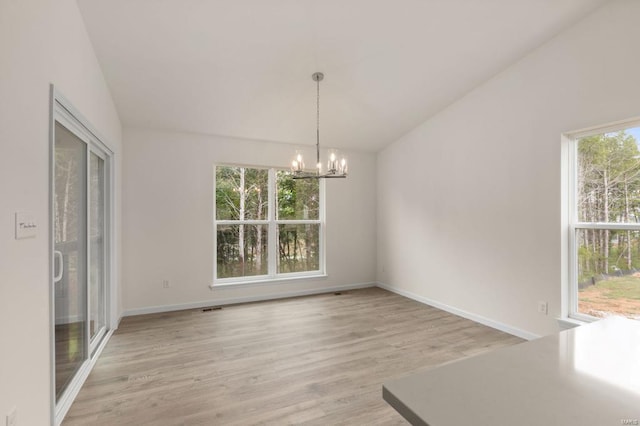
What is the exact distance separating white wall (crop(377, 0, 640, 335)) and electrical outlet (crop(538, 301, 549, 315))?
42 mm

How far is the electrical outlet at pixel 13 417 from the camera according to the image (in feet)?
4.88

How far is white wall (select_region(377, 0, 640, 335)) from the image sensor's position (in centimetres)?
288

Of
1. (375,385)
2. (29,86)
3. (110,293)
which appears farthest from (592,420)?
(110,293)

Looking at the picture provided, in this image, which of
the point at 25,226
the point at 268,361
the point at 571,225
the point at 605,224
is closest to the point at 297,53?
the point at 25,226

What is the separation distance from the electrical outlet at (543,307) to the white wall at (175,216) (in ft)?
10.6

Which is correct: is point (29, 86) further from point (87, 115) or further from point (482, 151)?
point (482, 151)

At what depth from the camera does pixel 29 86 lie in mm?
1700

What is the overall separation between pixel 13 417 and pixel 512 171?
4391 millimetres

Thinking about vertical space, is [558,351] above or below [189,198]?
below

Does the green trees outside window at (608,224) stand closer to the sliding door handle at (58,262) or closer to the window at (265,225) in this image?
the window at (265,225)

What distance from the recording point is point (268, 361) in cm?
296

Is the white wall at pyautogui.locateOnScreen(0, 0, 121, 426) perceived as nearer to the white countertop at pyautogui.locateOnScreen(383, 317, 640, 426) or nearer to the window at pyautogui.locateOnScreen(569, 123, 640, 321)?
the white countertop at pyautogui.locateOnScreen(383, 317, 640, 426)

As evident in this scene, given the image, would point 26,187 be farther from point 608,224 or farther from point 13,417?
point 608,224

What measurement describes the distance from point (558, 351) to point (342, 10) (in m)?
2.88
